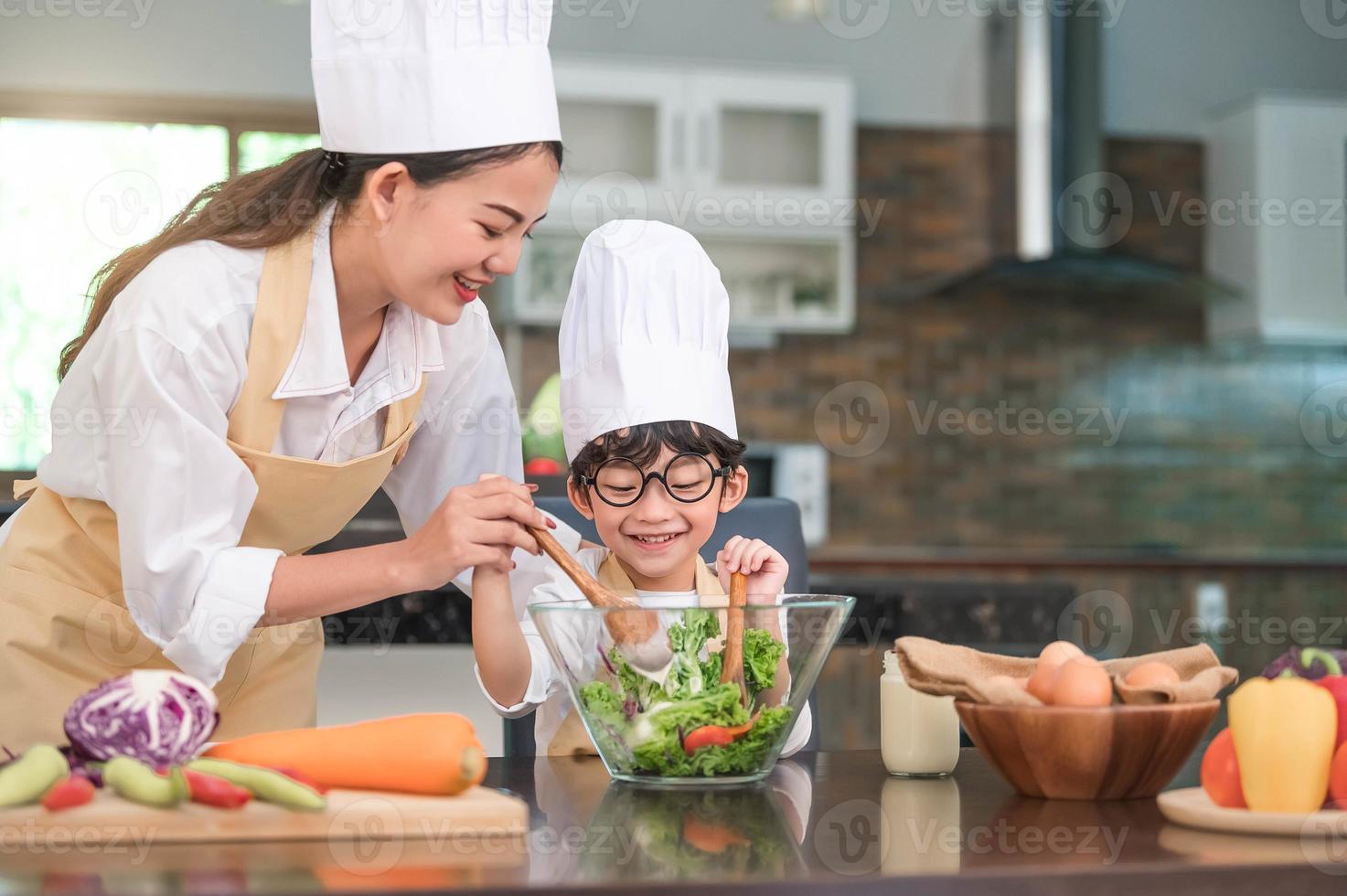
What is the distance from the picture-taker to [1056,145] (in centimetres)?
510

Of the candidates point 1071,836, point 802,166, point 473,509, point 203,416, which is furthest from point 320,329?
point 802,166

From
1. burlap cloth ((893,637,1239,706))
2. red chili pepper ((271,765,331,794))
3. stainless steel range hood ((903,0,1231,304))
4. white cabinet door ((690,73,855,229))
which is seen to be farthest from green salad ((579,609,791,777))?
stainless steel range hood ((903,0,1231,304))

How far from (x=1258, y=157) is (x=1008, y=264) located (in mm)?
1072

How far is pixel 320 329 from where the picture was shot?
51.0 inches

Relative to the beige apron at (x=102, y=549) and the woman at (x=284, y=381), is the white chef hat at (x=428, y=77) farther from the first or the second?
the beige apron at (x=102, y=549)

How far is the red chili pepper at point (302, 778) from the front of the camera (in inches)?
32.1

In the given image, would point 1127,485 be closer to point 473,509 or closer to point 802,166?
point 802,166

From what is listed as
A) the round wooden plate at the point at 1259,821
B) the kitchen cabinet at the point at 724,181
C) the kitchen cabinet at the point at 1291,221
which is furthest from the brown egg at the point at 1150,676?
the kitchen cabinet at the point at 1291,221

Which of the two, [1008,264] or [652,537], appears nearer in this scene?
[652,537]

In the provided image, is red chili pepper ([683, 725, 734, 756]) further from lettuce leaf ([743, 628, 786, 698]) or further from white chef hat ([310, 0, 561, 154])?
white chef hat ([310, 0, 561, 154])

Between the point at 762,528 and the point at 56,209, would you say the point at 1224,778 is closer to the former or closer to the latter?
the point at 762,528

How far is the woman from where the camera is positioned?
1.14m

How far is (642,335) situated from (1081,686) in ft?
1.90

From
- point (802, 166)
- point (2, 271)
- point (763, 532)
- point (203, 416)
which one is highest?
point (802, 166)
